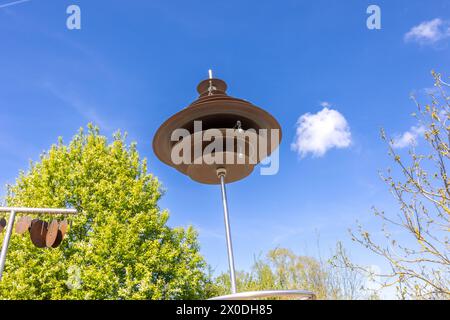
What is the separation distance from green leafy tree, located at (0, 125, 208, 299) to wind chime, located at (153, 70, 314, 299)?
30.0 ft

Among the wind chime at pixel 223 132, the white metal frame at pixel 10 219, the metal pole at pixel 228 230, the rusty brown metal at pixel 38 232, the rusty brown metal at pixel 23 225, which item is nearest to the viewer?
the metal pole at pixel 228 230

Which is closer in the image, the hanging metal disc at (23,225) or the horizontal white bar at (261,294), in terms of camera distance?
the horizontal white bar at (261,294)

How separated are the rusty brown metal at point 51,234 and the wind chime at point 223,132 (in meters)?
2.06

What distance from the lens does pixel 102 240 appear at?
10922 mm

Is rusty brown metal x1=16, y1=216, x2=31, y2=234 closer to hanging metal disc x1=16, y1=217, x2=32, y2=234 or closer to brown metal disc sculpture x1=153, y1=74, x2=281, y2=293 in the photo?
hanging metal disc x1=16, y1=217, x2=32, y2=234

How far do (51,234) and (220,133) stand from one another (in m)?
2.76

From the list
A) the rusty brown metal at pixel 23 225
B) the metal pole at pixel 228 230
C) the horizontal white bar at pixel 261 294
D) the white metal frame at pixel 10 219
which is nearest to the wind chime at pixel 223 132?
the metal pole at pixel 228 230

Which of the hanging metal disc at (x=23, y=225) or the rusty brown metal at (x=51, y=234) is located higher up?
the hanging metal disc at (x=23, y=225)

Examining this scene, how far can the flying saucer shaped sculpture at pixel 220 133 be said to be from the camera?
2.30 meters

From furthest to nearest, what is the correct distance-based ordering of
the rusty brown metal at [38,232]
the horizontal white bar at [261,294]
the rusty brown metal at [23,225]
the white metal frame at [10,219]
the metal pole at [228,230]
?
1. the rusty brown metal at [23,225]
2. the rusty brown metal at [38,232]
3. the white metal frame at [10,219]
4. the metal pole at [228,230]
5. the horizontal white bar at [261,294]

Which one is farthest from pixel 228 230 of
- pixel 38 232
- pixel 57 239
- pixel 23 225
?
pixel 23 225

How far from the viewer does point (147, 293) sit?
10898 millimetres

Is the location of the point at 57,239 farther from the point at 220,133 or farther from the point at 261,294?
the point at 261,294

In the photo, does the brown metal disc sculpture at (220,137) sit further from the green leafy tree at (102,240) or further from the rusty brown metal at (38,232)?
the green leafy tree at (102,240)
